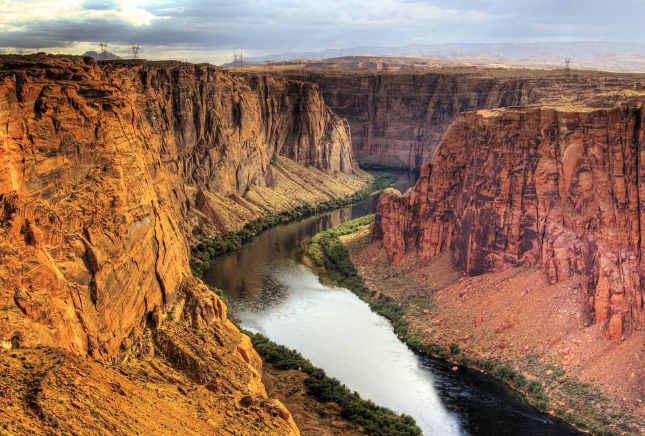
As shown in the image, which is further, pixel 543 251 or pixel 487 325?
pixel 543 251

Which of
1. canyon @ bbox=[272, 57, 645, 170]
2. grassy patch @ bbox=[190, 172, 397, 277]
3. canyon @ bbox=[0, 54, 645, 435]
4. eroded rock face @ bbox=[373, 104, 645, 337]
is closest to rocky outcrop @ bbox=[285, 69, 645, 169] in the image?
canyon @ bbox=[272, 57, 645, 170]

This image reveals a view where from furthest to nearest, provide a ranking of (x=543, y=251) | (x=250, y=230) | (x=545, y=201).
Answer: (x=250, y=230)
(x=545, y=201)
(x=543, y=251)

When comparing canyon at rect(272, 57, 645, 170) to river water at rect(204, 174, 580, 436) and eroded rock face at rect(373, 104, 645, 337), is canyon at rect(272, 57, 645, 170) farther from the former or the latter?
river water at rect(204, 174, 580, 436)

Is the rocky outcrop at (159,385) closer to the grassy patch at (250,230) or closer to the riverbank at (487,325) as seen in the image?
the riverbank at (487,325)

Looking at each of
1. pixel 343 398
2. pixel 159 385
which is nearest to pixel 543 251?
pixel 343 398

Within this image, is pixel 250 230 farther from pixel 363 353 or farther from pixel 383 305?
pixel 363 353

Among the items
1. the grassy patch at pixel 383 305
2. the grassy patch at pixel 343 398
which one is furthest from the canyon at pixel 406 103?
the grassy patch at pixel 343 398
